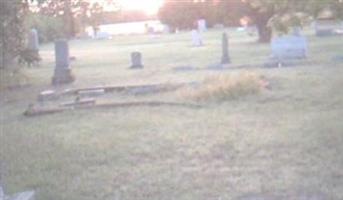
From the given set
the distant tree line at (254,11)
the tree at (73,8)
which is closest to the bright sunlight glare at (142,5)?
the distant tree line at (254,11)

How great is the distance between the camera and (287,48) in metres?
24.0

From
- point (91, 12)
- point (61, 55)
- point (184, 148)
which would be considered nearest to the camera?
point (184, 148)

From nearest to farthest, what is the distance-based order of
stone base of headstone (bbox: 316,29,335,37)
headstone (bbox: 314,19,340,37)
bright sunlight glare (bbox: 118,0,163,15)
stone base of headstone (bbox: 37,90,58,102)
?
1. stone base of headstone (bbox: 37,90,58,102)
2. bright sunlight glare (bbox: 118,0,163,15)
3. stone base of headstone (bbox: 316,29,335,37)
4. headstone (bbox: 314,19,340,37)

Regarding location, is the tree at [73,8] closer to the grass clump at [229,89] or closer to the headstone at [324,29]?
the grass clump at [229,89]

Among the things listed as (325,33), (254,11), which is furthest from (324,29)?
(254,11)

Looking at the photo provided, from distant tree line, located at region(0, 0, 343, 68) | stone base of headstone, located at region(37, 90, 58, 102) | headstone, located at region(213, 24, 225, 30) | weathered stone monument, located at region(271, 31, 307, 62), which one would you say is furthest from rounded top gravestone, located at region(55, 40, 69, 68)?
headstone, located at region(213, 24, 225, 30)

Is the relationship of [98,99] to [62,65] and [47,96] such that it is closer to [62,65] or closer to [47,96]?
[47,96]

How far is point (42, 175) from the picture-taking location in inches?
330

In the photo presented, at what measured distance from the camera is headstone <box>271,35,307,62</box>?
23.8 meters

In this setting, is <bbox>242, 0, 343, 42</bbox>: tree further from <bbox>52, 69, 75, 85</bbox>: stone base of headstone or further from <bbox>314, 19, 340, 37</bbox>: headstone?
<bbox>314, 19, 340, 37</bbox>: headstone

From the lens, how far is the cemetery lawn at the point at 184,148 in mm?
7551

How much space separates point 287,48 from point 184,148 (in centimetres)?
1492

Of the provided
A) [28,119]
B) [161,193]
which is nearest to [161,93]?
[28,119]

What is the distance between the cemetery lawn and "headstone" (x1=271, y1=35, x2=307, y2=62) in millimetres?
7611
